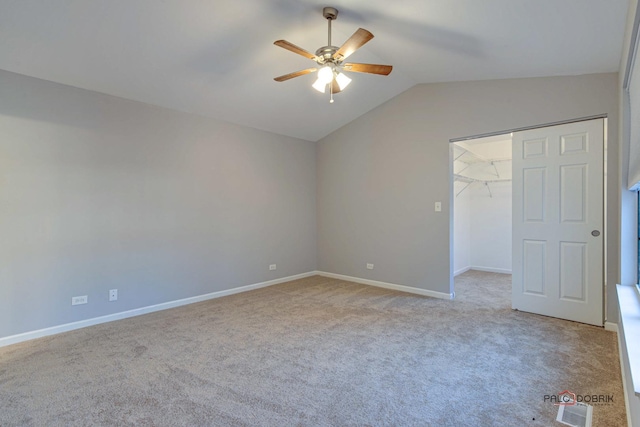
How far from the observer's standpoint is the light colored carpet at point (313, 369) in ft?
6.07

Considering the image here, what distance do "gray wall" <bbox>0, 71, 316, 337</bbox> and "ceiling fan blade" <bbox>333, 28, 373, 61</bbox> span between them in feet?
7.93

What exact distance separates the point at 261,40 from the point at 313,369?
3033mm

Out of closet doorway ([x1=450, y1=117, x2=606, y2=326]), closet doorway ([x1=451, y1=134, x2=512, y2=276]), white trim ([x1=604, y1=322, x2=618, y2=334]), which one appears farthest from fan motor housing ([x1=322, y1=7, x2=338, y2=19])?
white trim ([x1=604, y1=322, x2=618, y2=334])

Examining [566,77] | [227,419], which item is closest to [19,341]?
[227,419]

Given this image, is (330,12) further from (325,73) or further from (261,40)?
(261,40)

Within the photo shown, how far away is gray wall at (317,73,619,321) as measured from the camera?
3.19 meters

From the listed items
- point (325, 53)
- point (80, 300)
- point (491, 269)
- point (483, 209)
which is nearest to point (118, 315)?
point (80, 300)

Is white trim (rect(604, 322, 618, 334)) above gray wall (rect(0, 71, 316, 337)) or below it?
below

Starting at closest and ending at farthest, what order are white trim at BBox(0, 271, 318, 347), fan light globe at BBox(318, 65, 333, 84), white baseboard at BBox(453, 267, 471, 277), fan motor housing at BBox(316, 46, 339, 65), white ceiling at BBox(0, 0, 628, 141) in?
1. white ceiling at BBox(0, 0, 628, 141)
2. fan motor housing at BBox(316, 46, 339, 65)
3. fan light globe at BBox(318, 65, 333, 84)
4. white trim at BBox(0, 271, 318, 347)
5. white baseboard at BBox(453, 267, 471, 277)

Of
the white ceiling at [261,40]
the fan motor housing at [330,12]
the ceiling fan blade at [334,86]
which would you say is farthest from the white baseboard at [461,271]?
the fan motor housing at [330,12]

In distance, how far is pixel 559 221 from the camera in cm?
335

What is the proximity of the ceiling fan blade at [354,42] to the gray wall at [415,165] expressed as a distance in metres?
2.12

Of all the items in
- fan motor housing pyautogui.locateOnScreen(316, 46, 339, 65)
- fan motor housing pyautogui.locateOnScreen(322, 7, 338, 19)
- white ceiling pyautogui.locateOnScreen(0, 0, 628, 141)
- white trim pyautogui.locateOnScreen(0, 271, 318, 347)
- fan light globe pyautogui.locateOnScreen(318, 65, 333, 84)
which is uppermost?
fan motor housing pyautogui.locateOnScreen(322, 7, 338, 19)

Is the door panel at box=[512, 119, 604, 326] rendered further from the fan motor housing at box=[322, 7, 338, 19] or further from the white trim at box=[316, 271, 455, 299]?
the fan motor housing at box=[322, 7, 338, 19]
